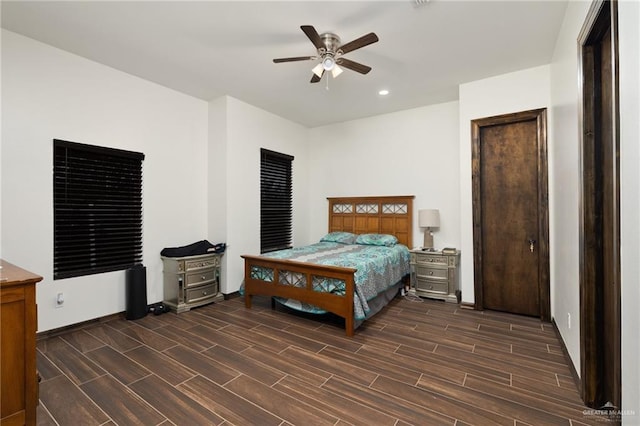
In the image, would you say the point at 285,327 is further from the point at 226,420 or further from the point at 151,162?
the point at 151,162

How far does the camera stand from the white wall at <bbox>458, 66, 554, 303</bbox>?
11.3 feet

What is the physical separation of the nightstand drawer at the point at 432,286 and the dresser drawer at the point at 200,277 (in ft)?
9.98

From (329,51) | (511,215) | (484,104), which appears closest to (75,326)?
(329,51)

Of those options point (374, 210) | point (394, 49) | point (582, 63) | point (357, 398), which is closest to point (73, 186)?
point (357, 398)

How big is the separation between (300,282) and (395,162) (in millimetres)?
2853

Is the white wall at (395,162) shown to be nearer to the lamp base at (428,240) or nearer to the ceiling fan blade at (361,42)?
the lamp base at (428,240)

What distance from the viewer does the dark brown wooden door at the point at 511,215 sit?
11.2 ft

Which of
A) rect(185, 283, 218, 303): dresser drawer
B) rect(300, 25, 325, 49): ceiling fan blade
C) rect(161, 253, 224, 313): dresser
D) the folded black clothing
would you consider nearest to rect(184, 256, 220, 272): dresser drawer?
rect(161, 253, 224, 313): dresser

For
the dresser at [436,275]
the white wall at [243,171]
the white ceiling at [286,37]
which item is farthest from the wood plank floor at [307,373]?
the white ceiling at [286,37]

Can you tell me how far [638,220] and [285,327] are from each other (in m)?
2.96

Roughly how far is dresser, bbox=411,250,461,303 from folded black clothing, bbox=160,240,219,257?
9.99 ft

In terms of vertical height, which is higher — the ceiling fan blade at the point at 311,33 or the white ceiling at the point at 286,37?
the white ceiling at the point at 286,37

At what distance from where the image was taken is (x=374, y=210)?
208 inches

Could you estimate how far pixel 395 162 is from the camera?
16.6ft
